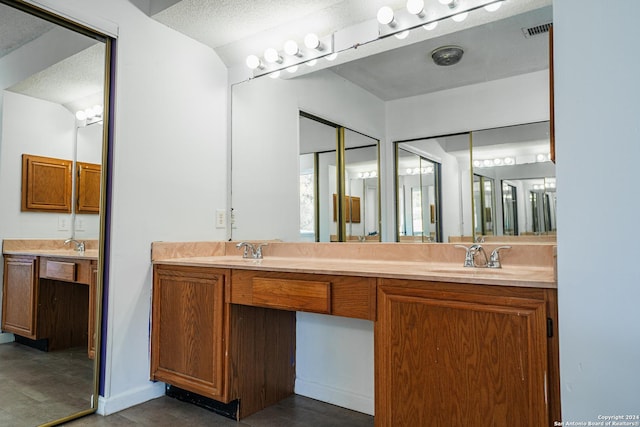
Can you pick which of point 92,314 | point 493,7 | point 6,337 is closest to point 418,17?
point 493,7

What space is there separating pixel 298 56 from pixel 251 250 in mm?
1190

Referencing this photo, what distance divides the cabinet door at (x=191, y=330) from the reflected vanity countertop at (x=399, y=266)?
9 centimetres

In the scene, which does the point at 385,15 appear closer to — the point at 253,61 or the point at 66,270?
the point at 253,61

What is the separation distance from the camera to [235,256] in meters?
2.62

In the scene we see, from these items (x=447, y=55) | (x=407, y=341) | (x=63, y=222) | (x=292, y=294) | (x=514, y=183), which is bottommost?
(x=407, y=341)

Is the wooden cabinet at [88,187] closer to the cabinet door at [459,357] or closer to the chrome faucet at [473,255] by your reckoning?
the cabinet door at [459,357]

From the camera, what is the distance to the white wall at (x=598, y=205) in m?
1.03

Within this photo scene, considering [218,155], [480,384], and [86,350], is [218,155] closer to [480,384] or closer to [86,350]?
[86,350]

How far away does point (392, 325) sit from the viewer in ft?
4.94

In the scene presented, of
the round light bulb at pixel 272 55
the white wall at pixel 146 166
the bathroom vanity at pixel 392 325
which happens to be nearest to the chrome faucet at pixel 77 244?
the white wall at pixel 146 166

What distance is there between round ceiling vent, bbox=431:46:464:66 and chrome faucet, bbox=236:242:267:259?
4.59ft

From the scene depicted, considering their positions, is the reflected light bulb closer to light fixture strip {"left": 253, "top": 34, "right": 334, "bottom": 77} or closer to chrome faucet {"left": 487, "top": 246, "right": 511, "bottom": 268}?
light fixture strip {"left": 253, "top": 34, "right": 334, "bottom": 77}

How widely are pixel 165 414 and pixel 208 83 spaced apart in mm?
1907

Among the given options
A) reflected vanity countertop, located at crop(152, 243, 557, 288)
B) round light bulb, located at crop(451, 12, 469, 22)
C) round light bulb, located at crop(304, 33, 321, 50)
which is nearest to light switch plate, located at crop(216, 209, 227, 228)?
reflected vanity countertop, located at crop(152, 243, 557, 288)
